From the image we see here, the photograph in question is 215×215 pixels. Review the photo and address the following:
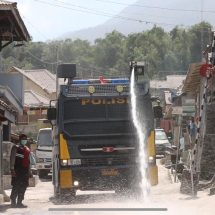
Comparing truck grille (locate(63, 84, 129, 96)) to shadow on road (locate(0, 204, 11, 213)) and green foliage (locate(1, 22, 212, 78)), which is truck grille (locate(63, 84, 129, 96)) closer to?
shadow on road (locate(0, 204, 11, 213))

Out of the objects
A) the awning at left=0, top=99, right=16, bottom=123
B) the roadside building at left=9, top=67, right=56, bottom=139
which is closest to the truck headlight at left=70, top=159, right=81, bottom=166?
the awning at left=0, top=99, right=16, bottom=123

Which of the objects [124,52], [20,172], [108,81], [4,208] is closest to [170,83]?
[124,52]

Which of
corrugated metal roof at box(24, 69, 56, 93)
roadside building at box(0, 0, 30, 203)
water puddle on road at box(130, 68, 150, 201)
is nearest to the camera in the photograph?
water puddle on road at box(130, 68, 150, 201)

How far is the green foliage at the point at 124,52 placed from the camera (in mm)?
124625

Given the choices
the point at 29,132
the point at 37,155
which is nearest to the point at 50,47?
the point at 29,132

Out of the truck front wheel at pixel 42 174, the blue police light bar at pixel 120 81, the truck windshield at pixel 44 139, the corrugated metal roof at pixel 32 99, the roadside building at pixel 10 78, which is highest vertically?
the corrugated metal roof at pixel 32 99

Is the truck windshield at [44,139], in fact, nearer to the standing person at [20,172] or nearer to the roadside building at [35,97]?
the standing person at [20,172]

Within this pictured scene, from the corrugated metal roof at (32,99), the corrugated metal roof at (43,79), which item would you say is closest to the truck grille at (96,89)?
the corrugated metal roof at (32,99)

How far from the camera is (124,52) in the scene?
13150cm

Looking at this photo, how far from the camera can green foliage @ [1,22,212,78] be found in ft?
409

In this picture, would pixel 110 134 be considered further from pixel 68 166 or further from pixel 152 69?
pixel 152 69

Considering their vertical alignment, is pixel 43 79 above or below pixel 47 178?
above

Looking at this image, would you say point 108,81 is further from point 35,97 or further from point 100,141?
point 35,97

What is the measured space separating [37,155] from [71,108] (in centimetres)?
1788
